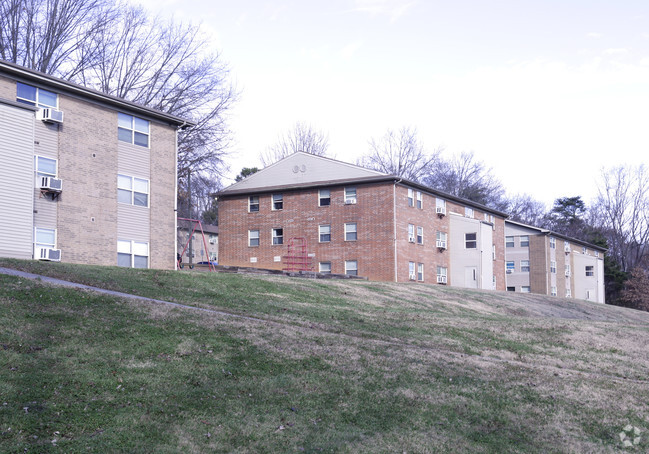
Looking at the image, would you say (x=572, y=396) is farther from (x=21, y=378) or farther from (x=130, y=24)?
(x=130, y=24)

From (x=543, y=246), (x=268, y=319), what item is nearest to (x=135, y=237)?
(x=268, y=319)

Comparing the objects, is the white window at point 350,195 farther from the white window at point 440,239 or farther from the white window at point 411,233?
the white window at point 440,239

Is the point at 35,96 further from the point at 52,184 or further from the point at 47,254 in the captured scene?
the point at 47,254

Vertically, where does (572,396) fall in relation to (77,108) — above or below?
below

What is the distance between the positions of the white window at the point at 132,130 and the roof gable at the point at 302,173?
576 inches

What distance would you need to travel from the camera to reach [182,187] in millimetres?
42469

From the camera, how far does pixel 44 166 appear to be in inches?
982

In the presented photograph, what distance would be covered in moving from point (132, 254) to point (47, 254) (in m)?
4.52

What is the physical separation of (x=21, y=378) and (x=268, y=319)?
711cm

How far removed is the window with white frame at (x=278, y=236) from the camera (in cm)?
4275

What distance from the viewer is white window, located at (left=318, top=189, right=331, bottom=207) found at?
137ft

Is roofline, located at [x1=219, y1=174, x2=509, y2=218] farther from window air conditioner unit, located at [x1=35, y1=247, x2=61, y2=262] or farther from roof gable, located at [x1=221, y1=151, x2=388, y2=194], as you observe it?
window air conditioner unit, located at [x1=35, y1=247, x2=61, y2=262]

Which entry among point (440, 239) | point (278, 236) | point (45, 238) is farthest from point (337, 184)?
point (45, 238)

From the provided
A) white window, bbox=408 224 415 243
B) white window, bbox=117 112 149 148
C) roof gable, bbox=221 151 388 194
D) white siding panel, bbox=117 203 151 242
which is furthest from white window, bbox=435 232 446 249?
white window, bbox=117 112 149 148
